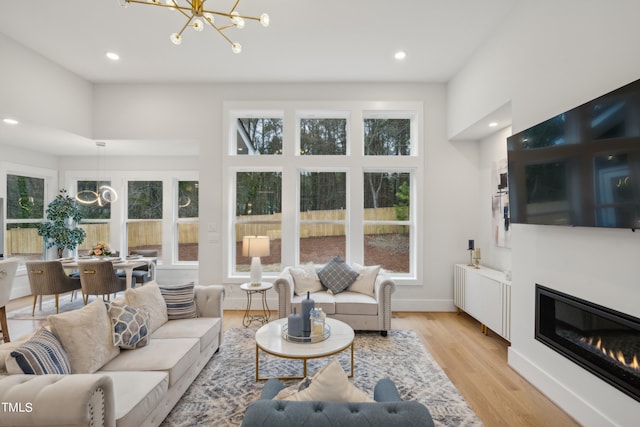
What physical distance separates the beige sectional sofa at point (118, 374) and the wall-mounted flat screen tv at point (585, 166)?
2950 millimetres

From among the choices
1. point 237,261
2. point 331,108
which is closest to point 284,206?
point 237,261

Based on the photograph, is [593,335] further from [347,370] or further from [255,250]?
[255,250]

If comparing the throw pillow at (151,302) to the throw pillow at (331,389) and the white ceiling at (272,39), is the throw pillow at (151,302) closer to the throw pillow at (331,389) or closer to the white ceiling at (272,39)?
the throw pillow at (331,389)

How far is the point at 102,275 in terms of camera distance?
14.2ft

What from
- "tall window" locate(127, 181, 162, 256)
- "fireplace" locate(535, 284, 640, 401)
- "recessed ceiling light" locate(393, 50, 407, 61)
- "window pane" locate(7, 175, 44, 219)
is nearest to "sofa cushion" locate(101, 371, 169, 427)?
"fireplace" locate(535, 284, 640, 401)

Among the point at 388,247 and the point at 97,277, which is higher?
the point at 388,247

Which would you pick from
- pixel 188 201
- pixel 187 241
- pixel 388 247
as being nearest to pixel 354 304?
pixel 388 247

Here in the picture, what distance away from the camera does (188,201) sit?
6.16 metres

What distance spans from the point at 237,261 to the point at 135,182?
3.09 metres

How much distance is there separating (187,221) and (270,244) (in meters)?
2.25

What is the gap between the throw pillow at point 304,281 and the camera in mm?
4040

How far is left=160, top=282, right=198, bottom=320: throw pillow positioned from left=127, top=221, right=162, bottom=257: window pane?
3400 millimetres

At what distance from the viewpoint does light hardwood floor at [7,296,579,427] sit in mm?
2244

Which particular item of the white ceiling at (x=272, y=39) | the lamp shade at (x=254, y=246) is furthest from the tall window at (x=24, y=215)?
the lamp shade at (x=254, y=246)
